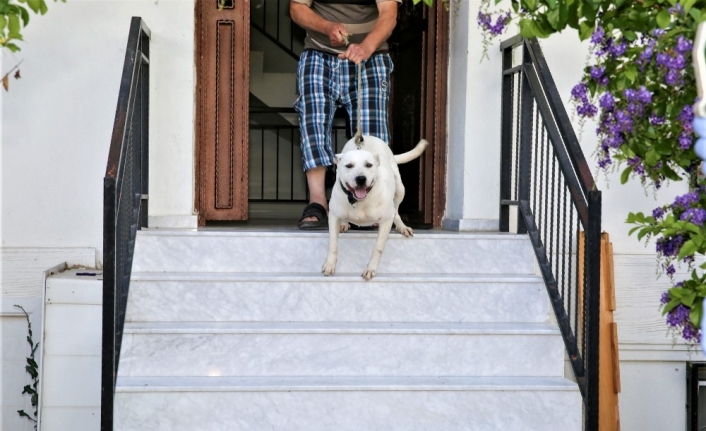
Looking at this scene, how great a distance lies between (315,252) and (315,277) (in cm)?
31

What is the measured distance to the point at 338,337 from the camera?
3.59m

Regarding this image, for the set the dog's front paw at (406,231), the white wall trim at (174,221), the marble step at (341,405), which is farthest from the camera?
the white wall trim at (174,221)

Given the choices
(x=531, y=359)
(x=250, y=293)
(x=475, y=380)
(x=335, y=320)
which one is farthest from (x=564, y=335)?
(x=250, y=293)

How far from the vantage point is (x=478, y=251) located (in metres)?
4.20

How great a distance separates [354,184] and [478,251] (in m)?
0.85

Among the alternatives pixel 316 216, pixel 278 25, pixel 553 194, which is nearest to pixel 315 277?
pixel 316 216

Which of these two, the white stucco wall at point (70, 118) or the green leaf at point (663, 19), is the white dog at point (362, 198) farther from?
the green leaf at point (663, 19)

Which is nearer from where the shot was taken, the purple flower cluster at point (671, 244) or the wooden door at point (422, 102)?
the purple flower cluster at point (671, 244)

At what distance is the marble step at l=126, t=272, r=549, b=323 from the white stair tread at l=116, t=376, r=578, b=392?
375mm

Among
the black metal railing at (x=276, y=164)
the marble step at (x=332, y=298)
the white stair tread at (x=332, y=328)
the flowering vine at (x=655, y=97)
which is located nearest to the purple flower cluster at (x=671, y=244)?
the flowering vine at (x=655, y=97)

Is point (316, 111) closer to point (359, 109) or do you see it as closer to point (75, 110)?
point (359, 109)

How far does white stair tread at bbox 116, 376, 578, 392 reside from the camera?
330cm

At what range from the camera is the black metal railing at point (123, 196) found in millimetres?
3166

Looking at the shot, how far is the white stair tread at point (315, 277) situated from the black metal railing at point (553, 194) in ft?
0.84
